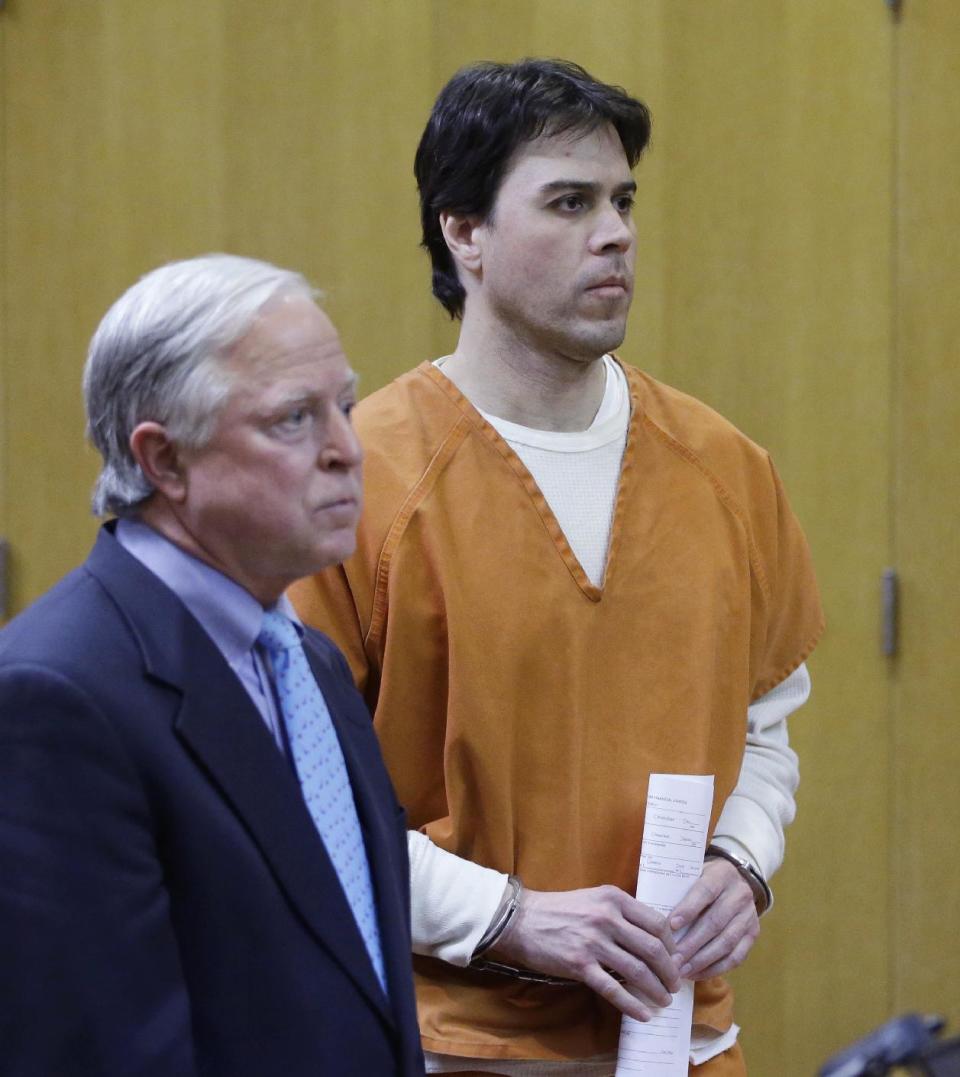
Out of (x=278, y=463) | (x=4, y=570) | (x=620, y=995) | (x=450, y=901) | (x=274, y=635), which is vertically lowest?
(x=620, y=995)

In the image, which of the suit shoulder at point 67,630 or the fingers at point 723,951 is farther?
the fingers at point 723,951

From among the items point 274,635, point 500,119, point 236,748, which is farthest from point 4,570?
point 236,748

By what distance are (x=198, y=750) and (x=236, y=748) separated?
0.04 metres

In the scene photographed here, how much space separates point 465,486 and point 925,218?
4.81ft

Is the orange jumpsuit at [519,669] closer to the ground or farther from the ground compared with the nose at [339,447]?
closer to the ground

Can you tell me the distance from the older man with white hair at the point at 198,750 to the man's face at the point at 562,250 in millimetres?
522

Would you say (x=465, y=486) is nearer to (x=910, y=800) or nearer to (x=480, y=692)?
(x=480, y=692)

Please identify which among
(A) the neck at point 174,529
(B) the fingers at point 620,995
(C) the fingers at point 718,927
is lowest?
(B) the fingers at point 620,995

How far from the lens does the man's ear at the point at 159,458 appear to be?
3.79 ft

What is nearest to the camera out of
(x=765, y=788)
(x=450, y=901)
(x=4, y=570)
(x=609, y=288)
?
(x=450, y=901)

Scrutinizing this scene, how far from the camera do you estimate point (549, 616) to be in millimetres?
1686

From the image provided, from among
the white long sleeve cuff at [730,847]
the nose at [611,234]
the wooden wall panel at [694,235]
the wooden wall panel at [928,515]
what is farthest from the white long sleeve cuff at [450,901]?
the wooden wall panel at [928,515]

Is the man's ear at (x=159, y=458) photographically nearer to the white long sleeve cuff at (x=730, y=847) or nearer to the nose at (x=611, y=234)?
the white long sleeve cuff at (x=730, y=847)

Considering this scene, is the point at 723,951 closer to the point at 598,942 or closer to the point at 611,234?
the point at 598,942
